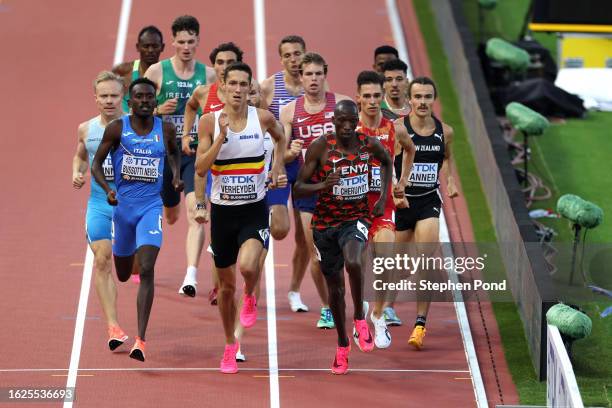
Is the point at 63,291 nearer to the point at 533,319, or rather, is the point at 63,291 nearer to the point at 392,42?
the point at 533,319

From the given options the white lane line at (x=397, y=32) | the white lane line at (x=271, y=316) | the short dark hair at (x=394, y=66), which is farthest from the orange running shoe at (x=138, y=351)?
the white lane line at (x=397, y=32)

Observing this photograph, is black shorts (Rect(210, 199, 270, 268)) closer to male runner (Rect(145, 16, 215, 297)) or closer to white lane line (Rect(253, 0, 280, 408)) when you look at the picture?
white lane line (Rect(253, 0, 280, 408))

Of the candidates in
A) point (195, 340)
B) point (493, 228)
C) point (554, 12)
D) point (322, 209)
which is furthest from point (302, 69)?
point (554, 12)

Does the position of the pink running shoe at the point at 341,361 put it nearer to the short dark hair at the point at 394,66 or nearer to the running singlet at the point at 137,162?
the running singlet at the point at 137,162

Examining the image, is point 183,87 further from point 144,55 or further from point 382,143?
point 382,143

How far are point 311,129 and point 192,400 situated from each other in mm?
2793

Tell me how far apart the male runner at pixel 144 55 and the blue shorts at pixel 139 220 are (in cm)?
222

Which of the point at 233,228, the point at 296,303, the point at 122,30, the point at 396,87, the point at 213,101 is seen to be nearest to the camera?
the point at 233,228

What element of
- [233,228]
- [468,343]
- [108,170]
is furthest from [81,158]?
[468,343]

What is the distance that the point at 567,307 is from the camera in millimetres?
13375

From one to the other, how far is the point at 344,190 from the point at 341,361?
1513 mm

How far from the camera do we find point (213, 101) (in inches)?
570

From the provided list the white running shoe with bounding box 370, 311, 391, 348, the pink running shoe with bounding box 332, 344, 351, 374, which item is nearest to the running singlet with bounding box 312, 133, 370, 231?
the pink running shoe with bounding box 332, 344, 351, 374

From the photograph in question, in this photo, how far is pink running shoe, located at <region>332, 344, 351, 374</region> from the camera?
528 inches
